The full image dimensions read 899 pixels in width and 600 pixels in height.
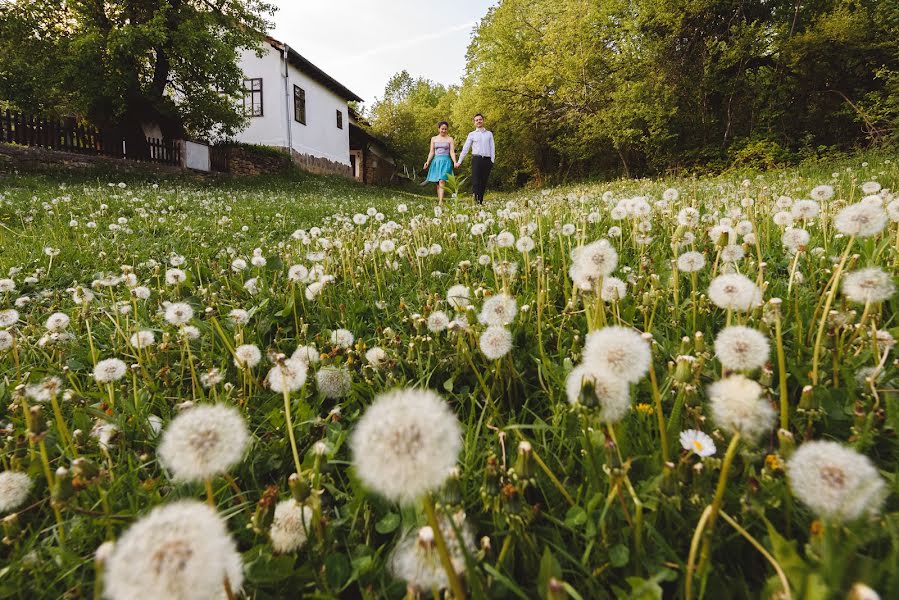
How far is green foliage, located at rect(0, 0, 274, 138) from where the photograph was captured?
47.8ft

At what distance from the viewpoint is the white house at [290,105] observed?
2477 cm

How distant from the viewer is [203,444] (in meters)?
0.89

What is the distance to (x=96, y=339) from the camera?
2346 mm

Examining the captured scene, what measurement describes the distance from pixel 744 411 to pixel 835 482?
0.15 meters

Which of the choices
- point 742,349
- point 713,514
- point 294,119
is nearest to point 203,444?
point 713,514

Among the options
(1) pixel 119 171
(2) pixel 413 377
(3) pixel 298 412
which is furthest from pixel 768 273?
(1) pixel 119 171

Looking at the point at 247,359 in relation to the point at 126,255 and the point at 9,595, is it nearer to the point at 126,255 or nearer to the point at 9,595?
the point at 9,595

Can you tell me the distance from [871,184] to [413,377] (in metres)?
3.69

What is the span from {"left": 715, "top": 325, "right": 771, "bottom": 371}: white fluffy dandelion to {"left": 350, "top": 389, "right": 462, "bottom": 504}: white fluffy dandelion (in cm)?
67

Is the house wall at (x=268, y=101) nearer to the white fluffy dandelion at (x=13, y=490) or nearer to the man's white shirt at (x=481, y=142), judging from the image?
Answer: the man's white shirt at (x=481, y=142)

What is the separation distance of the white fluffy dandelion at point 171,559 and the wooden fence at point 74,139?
18.8 metres

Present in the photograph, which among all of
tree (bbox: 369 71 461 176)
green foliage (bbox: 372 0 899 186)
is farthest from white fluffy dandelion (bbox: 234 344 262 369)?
tree (bbox: 369 71 461 176)

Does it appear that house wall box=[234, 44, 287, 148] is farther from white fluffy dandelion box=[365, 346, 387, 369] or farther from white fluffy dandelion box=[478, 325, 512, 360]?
white fluffy dandelion box=[478, 325, 512, 360]

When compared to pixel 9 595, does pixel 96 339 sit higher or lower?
higher
